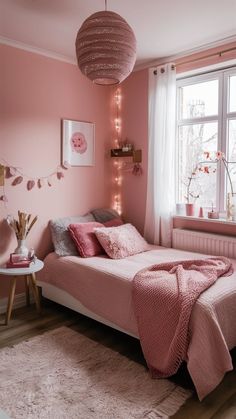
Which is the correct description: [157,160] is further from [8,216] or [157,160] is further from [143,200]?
[8,216]

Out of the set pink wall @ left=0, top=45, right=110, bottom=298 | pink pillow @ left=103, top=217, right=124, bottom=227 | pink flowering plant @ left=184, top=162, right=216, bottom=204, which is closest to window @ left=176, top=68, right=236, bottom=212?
pink flowering plant @ left=184, top=162, right=216, bottom=204

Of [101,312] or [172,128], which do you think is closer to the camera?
[101,312]

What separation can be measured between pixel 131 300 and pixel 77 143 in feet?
6.33

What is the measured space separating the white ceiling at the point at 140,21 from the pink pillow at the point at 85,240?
5.73ft

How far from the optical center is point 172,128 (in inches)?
133

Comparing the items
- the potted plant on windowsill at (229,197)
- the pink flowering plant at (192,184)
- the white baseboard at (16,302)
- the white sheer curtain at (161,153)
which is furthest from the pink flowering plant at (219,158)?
the white baseboard at (16,302)

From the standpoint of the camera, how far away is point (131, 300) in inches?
92.3

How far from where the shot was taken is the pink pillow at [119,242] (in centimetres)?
305

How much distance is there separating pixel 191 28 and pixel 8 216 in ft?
7.62

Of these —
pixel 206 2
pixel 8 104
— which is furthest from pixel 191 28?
pixel 8 104

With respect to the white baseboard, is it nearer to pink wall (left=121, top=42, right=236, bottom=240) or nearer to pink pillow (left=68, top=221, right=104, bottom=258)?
pink pillow (left=68, top=221, right=104, bottom=258)

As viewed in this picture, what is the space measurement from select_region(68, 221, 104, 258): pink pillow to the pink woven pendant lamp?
1592 mm

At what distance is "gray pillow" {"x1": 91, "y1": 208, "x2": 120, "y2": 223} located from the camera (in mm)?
3703

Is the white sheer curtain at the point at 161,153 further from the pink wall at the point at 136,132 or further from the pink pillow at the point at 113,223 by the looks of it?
the pink pillow at the point at 113,223
